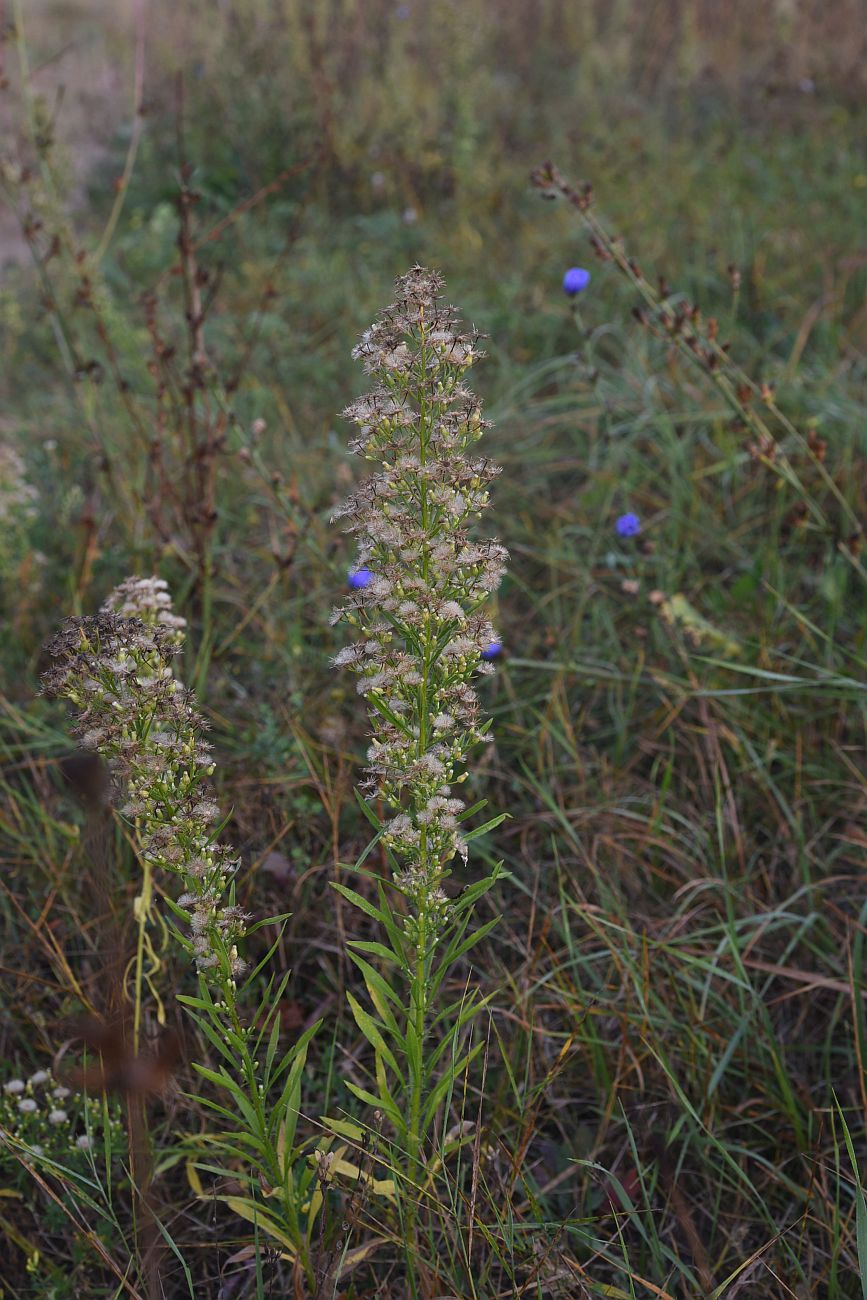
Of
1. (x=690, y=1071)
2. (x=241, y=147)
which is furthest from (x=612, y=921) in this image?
(x=241, y=147)

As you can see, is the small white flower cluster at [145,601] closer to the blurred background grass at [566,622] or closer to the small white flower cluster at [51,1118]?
the blurred background grass at [566,622]

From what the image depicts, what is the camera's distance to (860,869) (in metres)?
2.21

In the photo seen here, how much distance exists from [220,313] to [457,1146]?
4.09m

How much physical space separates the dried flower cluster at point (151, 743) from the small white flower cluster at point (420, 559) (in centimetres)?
23

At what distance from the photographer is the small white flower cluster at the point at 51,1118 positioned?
1693mm

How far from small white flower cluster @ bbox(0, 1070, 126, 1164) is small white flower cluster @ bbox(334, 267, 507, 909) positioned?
0.81 meters

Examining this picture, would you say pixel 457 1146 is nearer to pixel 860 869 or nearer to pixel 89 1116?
pixel 89 1116

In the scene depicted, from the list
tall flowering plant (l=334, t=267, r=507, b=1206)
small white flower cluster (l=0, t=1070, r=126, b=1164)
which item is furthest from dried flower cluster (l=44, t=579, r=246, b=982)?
small white flower cluster (l=0, t=1070, r=126, b=1164)

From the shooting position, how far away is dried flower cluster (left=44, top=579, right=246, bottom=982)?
1.27 m

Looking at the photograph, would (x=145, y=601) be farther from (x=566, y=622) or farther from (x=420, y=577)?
(x=566, y=622)

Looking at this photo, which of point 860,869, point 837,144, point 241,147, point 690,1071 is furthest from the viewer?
point 241,147

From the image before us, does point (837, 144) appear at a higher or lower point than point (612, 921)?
higher

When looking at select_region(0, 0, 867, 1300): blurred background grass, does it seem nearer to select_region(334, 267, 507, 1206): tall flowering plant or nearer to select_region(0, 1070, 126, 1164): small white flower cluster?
select_region(0, 1070, 126, 1164): small white flower cluster

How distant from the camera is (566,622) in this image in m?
2.83
